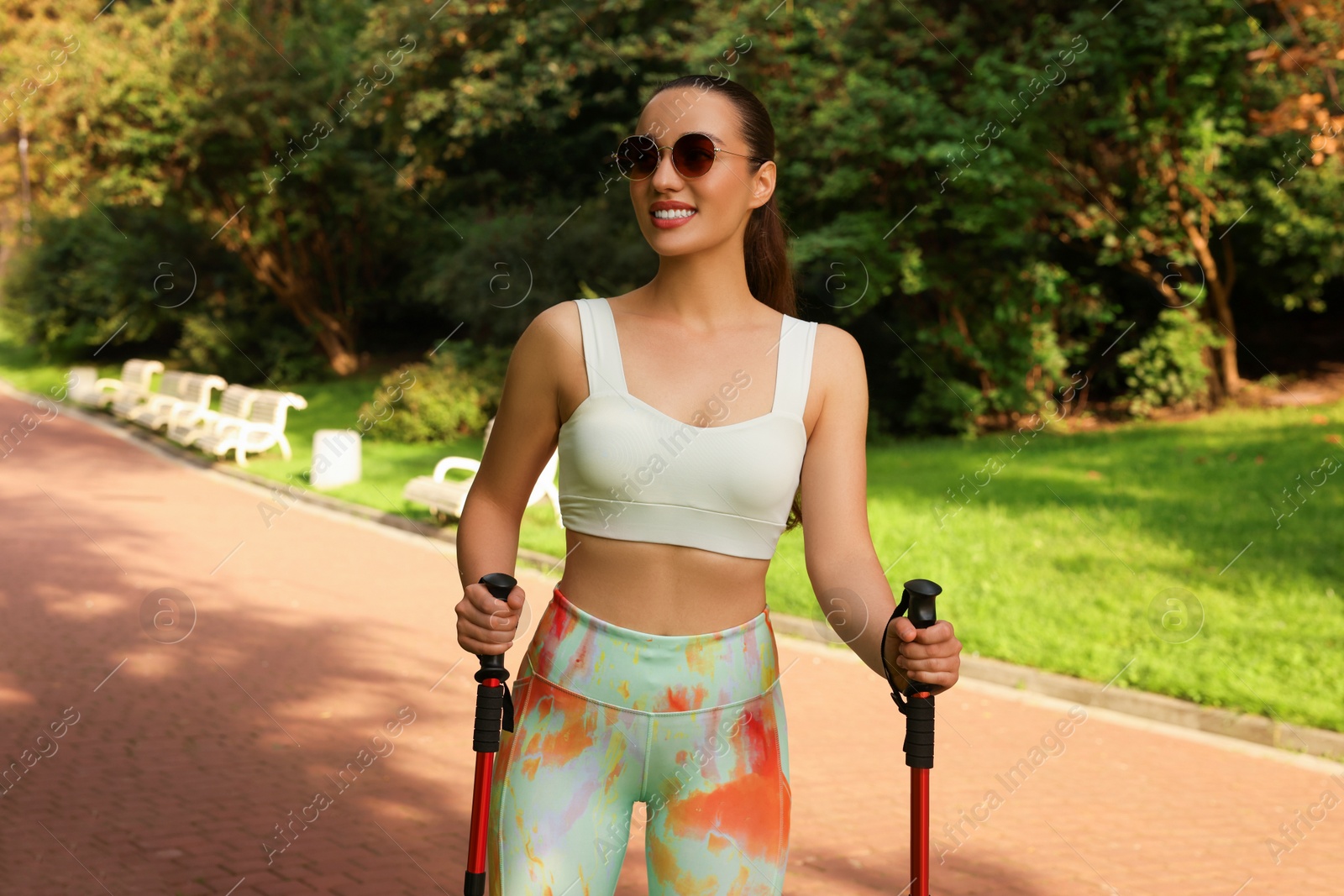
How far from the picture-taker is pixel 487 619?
222cm

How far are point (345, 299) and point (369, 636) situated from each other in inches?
1062

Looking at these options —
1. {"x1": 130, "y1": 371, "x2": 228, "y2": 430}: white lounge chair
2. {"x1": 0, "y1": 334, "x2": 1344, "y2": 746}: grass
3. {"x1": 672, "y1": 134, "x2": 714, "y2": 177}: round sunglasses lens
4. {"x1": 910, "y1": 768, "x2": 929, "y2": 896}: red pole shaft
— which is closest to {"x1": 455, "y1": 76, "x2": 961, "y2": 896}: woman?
{"x1": 672, "y1": 134, "x2": 714, "y2": 177}: round sunglasses lens

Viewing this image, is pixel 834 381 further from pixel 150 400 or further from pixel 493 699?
pixel 150 400

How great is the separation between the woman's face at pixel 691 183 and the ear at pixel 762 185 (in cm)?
5

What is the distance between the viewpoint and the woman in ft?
7.30

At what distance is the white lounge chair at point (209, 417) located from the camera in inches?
790

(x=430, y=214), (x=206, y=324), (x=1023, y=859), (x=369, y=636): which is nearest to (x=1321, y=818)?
(x=1023, y=859)

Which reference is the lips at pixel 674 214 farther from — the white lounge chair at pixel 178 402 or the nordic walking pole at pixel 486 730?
the white lounge chair at pixel 178 402

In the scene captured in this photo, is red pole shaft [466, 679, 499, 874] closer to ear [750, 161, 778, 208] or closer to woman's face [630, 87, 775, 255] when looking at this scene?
woman's face [630, 87, 775, 255]

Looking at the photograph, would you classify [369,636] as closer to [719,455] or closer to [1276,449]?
[719,455]

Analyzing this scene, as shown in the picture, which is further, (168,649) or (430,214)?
(430,214)

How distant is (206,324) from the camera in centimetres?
3294

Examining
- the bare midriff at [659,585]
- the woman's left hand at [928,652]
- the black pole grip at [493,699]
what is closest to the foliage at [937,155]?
the woman's left hand at [928,652]

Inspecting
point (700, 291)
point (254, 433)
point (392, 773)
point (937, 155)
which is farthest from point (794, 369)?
point (254, 433)
